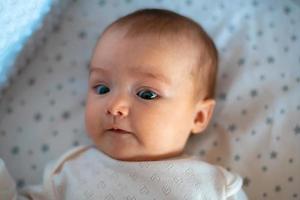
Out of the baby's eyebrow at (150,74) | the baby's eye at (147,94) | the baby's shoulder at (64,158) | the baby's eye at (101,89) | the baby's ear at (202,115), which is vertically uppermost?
the baby's eyebrow at (150,74)

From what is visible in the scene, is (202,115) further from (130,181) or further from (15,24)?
(15,24)

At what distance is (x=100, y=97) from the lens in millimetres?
1085

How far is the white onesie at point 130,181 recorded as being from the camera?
104cm

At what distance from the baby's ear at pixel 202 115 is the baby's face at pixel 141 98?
6 cm

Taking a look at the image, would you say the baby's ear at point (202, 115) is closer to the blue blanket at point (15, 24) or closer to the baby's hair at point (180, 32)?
the baby's hair at point (180, 32)

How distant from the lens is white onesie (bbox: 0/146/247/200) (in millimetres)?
1040

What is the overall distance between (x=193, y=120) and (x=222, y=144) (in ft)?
0.42

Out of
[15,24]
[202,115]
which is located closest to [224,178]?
[202,115]

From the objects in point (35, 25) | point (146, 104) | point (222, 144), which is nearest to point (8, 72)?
point (35, 25)

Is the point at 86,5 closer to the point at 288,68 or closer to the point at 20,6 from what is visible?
the point at 20,6

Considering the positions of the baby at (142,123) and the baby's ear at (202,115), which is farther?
the baby's ear at (202,115)

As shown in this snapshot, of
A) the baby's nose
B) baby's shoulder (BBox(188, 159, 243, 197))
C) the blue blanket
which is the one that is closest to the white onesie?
baby's shoulder (BBox(188, 159, 243, 197))

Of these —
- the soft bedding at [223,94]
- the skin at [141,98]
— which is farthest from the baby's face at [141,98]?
the soft bedding at [223,94]

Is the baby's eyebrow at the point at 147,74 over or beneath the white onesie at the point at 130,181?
over
